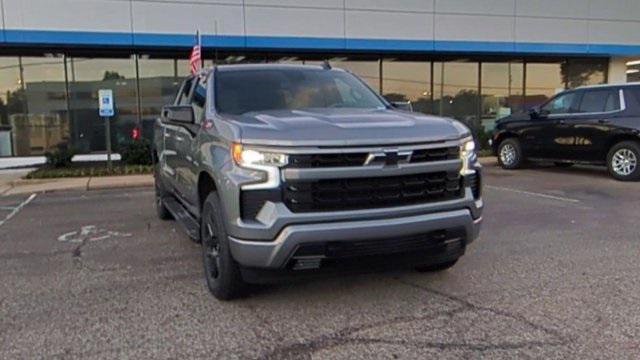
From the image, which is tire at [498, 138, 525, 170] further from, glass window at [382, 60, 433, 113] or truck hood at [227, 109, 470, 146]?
truck hood at [227, 109, 470, 146]

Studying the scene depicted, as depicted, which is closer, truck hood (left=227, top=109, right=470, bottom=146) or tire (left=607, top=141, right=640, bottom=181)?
truck hood (left=227, top=109, right=470, bottom=146)

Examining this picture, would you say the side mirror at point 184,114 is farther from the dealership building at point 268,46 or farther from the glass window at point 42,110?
the glass window at point 42,110

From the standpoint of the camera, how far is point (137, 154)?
1415 cm

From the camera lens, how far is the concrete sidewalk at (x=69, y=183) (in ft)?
37.7

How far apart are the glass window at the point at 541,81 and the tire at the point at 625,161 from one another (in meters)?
8.83

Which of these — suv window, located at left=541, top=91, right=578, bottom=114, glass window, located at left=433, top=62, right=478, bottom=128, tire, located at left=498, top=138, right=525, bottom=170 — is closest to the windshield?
suv window, located at left=541, top=91, right=578, bottom=114

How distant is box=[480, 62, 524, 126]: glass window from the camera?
1925cm

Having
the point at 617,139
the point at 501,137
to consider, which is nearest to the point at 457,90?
the point at 501,137

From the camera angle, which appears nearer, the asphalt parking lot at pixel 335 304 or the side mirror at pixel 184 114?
the asphalt parking lot at pixel 335 304

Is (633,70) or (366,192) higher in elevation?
(633,70)

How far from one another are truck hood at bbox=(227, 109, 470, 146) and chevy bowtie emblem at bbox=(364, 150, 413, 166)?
0.08m

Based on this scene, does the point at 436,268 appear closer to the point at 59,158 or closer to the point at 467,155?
the point at 467,155

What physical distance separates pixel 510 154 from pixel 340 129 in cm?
1033

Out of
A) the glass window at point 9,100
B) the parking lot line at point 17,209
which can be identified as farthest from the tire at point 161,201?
the glass window at point 9,100
